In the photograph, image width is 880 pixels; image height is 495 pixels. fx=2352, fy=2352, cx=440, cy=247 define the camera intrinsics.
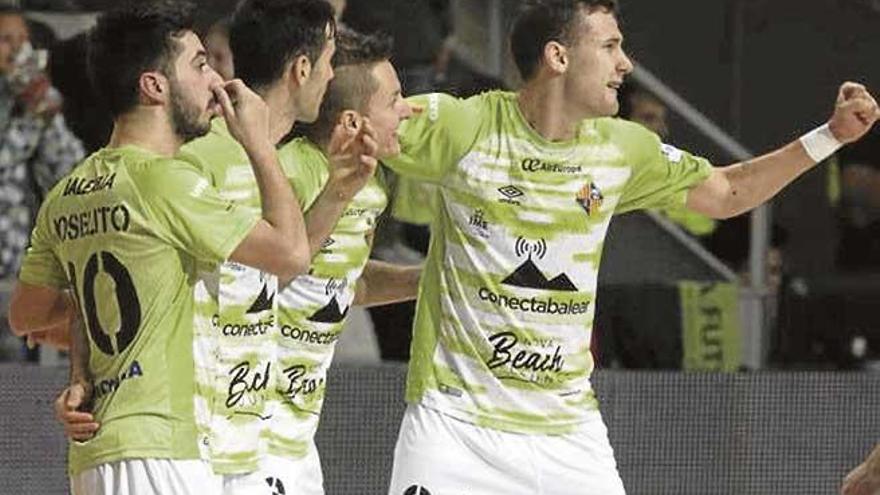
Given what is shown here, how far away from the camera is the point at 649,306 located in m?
9.52

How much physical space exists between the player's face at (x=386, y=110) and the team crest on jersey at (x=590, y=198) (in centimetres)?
55

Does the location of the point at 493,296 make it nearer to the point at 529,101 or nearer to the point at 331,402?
the point at 529,101

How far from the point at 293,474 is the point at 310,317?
454mm

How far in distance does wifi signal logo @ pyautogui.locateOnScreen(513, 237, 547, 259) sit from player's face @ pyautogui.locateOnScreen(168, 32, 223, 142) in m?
1.32

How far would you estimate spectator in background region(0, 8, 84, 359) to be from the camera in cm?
882

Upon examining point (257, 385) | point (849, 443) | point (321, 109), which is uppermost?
point (321, 109)

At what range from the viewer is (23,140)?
891 cm

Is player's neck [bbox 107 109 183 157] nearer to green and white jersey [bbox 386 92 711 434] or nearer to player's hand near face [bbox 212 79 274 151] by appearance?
player's hand near face [bbox 212 79 274 151]

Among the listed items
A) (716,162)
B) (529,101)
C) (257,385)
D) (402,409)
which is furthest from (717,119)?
(257,385)

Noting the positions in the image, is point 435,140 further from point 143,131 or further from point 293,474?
point 143,131

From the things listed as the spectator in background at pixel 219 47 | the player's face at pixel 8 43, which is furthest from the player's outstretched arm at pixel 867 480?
the player's face at pixel 8 43

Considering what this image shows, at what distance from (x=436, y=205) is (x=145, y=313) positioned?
5.51 ft

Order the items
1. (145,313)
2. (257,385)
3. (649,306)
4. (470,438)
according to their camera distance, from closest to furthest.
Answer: (145,313) → (257,385) → (470,438) → (649,306)

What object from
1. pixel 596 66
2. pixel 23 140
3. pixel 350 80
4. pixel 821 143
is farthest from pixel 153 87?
pixel 23 140
